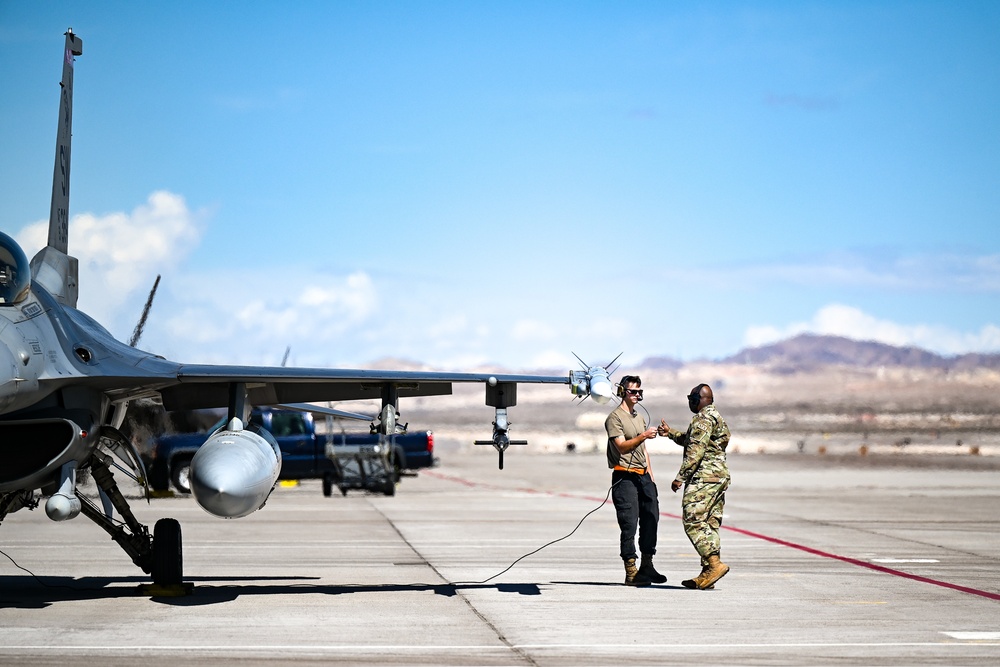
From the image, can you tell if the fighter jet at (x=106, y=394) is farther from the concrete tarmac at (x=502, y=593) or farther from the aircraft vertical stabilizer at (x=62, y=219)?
the concrete tarmac at (x=502, y=593)

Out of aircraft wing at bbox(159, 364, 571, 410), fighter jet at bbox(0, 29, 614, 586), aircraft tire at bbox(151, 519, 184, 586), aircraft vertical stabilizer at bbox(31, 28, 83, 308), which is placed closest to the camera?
fighter jet at bbox(0, 29, 614, 586)

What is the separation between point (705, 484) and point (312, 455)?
20.2 meters

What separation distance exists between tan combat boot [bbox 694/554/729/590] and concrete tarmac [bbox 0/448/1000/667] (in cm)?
13

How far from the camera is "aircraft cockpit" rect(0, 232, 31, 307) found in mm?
10430

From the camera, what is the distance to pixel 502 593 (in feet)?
39.8

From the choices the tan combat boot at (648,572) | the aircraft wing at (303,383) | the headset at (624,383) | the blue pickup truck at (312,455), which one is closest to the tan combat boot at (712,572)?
the tan combat boot at (648,572)

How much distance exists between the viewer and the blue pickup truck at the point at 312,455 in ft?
96.1

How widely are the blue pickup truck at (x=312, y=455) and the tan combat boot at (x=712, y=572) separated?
17.5m

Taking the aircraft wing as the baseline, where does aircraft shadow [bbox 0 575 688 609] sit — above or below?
below

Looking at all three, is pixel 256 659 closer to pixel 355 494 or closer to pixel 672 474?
pixel 355 494

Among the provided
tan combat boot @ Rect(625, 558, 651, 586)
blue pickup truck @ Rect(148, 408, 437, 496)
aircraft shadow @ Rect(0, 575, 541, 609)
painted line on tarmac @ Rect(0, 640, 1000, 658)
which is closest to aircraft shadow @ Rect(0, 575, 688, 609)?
aircraft shadow @ Rect(0, 575, 541, 609)

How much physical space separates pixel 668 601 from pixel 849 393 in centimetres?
12784

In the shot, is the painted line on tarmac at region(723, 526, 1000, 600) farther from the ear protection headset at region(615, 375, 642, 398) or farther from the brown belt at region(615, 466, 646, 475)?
the ear protection headset at region(615, 375, 642, 398)

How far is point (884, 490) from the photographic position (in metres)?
30.7
